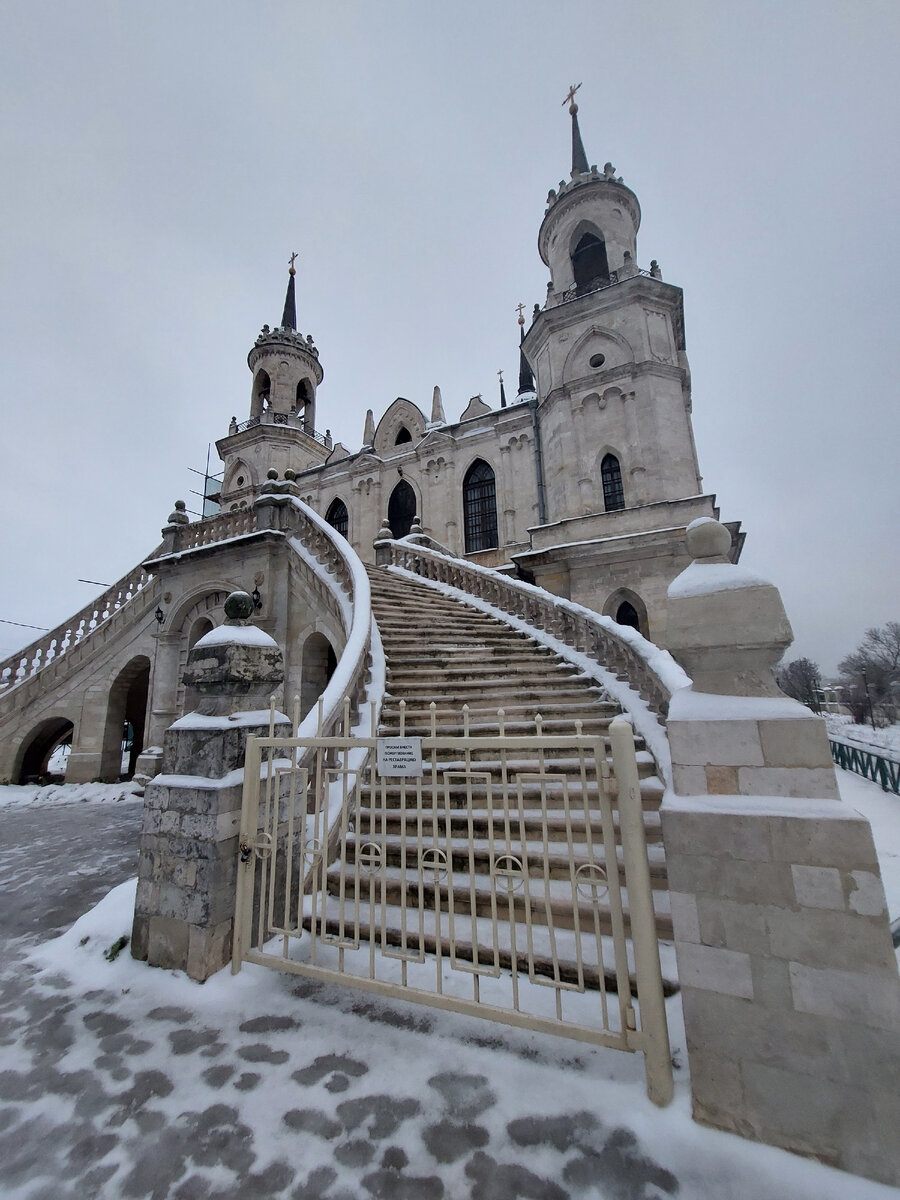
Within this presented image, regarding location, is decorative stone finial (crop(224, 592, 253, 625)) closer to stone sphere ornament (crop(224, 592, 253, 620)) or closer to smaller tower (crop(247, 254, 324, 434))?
stone sphere ornament (crop(224, 592, 253, 620))

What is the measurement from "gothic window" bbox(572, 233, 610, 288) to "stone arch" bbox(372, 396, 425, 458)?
8649mm

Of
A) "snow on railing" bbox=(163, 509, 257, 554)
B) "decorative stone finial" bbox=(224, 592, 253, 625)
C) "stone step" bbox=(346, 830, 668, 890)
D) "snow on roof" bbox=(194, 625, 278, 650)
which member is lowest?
"stone step" bbox=(346, 830, 668, 890)

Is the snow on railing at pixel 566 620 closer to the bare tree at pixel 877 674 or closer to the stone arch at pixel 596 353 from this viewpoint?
Result: the stone arch at pixel 596 353

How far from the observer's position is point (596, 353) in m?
16.9

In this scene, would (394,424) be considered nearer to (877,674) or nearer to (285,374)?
(285,374)

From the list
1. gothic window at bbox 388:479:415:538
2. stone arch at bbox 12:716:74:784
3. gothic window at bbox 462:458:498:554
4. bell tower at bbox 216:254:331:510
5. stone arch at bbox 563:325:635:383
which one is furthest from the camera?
bell tower at bbox 216:254:331:510

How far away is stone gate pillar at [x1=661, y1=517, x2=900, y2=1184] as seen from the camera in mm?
1979

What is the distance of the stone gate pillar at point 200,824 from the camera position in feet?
11.6

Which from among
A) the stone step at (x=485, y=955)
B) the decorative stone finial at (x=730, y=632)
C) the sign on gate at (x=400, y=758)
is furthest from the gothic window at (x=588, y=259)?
the stone step at (x=485, y=955)

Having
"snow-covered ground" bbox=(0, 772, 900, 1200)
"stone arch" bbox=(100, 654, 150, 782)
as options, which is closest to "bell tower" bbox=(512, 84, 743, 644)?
"stone arch" bbox=(100, 654, 150, 782)

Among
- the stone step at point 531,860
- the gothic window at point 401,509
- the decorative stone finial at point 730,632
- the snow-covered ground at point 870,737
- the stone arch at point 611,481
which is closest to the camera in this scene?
the decorative stone finial at point 730,632

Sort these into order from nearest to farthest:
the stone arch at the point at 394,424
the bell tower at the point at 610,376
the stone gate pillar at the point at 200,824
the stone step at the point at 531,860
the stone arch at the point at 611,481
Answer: the stone gate pillar at the point at 200,824
the stone step at the point at 531,860
the bell tower at the point at 610,376
the stone arch at the point at 611,481
the stone arch at the point at 394,424

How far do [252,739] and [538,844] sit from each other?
2.57 meters

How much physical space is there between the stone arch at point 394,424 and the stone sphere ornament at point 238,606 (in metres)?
19.9
